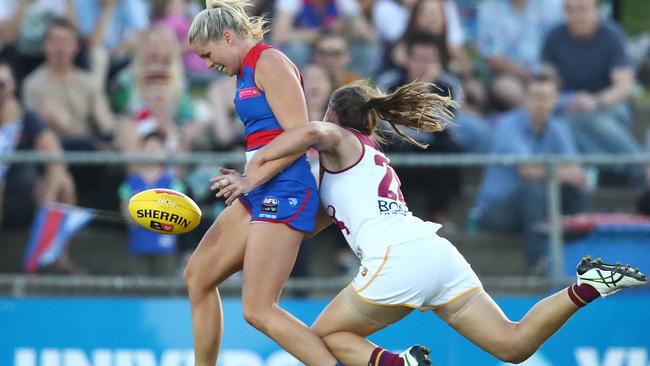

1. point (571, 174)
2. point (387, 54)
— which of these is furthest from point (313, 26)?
point (571, 174)

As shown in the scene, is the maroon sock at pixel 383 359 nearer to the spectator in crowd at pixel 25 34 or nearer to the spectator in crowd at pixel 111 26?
the spectator in crowd at pixel 111 26

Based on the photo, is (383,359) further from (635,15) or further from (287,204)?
(635,15)

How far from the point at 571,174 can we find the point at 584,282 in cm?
308

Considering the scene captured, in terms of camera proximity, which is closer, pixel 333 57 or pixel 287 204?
pixel 287 204

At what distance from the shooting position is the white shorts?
247 inches

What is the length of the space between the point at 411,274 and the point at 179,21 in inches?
237

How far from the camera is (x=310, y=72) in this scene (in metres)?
9.92

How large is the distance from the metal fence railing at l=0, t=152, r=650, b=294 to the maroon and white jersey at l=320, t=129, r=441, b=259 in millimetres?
2310

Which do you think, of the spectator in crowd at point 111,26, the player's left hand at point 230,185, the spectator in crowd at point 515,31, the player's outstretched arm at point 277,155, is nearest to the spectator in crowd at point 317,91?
the spectator in crowd at point 111,26

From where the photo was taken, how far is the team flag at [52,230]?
8.95 m

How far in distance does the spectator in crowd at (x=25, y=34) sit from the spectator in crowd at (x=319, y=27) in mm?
1991

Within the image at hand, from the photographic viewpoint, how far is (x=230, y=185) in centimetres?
610

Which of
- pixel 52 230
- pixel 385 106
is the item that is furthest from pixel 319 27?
pixel 385 106

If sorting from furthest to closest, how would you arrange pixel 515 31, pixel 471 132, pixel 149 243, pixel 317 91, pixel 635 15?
pixel 635 15, pixel 515 31, pixel 471 132, pixel 317 91, pixel 149 243
